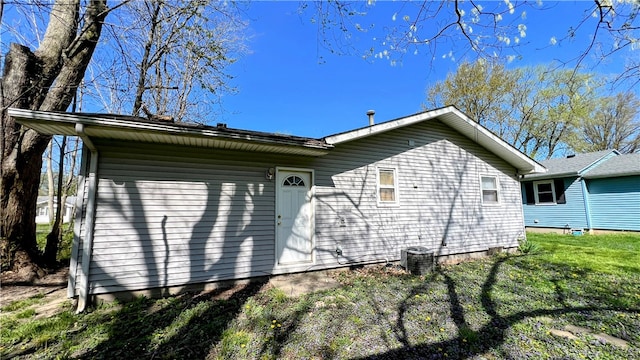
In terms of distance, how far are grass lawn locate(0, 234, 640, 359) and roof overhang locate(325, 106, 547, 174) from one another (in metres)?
3.20

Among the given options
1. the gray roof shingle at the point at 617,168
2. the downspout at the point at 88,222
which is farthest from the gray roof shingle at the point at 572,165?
the downspout at the point at 88,222

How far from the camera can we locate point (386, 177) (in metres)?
6.89

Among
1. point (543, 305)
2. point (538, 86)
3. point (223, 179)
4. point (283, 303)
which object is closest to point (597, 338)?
point (543, 305)

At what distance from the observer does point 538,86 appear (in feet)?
56.0

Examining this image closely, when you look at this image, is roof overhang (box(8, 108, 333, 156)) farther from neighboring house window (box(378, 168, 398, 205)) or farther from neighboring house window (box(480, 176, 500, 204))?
neighboring house window (box(480, 176, 500, 204))

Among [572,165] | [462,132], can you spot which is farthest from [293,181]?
[572,165]

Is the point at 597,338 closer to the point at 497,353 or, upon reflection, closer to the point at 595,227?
the point at 497,353

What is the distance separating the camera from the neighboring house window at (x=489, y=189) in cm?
835

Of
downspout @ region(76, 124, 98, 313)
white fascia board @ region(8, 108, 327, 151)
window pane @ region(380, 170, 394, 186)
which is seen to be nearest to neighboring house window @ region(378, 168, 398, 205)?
window pane @ region(380, 170, 394, 186)

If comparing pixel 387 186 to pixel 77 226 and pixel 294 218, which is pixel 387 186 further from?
pixel 77 226

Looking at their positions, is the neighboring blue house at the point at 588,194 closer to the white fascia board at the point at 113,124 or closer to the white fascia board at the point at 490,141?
the white fascia board at the point at 490,141

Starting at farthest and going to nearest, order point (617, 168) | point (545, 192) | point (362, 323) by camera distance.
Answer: point (545, 192)
point (617, 168)
point (362, 323)

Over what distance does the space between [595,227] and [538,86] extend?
32.6 ft

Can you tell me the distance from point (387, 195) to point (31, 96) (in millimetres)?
7897
